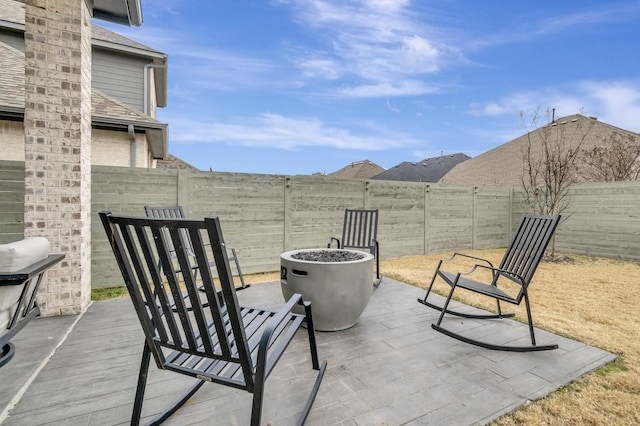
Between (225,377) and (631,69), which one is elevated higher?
(631,69)

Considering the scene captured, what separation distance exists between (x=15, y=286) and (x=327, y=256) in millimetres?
2167

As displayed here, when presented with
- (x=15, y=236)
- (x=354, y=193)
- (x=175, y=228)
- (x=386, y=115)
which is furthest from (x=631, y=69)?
(x=15, y=236)

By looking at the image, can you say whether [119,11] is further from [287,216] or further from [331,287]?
[331,287]

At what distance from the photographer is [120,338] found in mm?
Answer: 2549

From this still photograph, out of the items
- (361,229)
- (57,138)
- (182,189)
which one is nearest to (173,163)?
(182,189)

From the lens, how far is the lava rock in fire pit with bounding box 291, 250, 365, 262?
2.87 m

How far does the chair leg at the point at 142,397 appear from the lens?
4.71 feet

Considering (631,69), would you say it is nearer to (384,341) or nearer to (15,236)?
(384,341)

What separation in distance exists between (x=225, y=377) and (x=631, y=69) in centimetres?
1491

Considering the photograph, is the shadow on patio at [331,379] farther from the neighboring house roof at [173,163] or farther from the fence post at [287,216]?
the neighboring house roof at [173,163]

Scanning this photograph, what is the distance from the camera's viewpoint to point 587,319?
130 inches

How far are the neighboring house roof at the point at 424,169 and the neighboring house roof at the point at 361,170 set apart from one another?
739 mm

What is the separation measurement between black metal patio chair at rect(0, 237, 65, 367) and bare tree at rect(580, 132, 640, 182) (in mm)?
14270

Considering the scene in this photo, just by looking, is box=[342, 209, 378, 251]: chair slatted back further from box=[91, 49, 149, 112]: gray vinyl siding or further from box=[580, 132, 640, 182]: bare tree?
box=[580, 132, 640, 182]: bare tree
